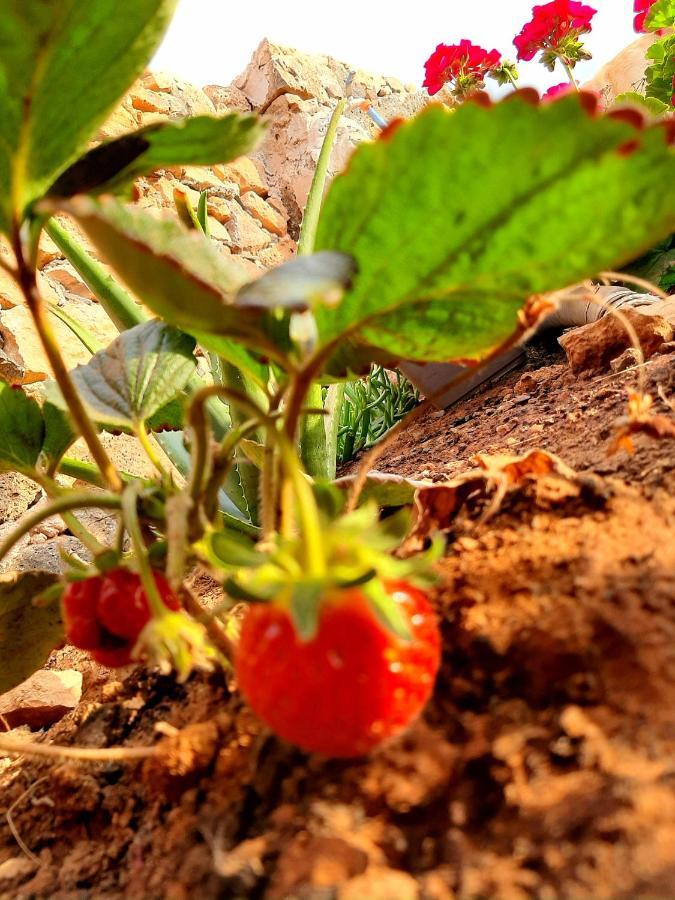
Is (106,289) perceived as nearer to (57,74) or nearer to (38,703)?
(38,703)

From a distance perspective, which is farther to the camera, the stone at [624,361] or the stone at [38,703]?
the stone at [624,361]

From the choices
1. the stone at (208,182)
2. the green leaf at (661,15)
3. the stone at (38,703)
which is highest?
the stone at (208,182)

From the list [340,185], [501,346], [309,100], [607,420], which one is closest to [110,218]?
[340,185]

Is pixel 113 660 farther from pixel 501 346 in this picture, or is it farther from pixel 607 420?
pixel 607 420

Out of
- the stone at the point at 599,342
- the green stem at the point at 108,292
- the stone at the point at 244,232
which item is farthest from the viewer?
the stone at the point at 244,232

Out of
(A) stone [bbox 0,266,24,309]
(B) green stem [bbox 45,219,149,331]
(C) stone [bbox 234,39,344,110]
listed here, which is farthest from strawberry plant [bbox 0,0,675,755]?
(C) stone [bbox 234,39,344,110]

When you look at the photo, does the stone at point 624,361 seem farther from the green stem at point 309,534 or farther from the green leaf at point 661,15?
the green leaf at point 661,15

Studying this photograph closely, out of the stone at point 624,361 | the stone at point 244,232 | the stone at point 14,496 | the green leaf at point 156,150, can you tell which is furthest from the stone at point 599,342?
the stone at point 244,232
